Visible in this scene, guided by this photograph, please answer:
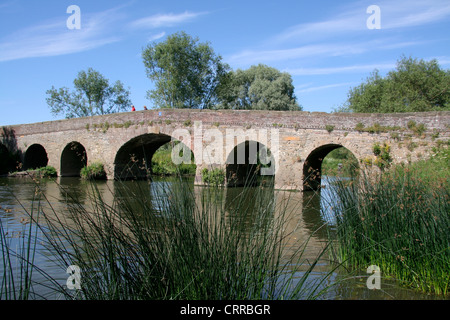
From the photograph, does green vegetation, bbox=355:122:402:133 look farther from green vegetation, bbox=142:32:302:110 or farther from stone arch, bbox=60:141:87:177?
green vegetation, bbox=142:32:302:110

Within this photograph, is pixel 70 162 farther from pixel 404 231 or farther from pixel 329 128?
pixel 404 231

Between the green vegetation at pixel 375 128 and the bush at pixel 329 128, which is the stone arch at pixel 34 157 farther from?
the green vegetation at pixel 375 128

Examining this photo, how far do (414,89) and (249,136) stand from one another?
1560 centimetres

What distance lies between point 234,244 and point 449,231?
213 cm

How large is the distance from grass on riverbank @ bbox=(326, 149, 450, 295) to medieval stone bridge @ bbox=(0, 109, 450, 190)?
5380 mm

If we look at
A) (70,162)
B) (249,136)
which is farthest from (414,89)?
(70,162)

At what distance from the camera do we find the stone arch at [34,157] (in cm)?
2350

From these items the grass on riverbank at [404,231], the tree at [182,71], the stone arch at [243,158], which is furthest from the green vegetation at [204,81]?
the grass on riverbank at [404,231]

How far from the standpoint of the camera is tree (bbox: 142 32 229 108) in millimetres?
32344

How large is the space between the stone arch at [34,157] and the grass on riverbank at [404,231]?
2227 cm

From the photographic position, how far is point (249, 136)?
15477mm
